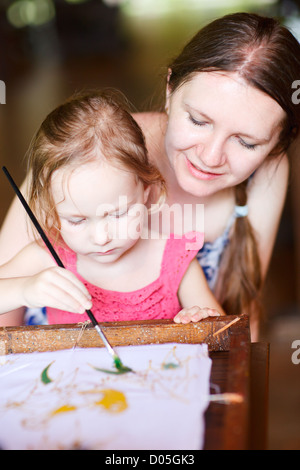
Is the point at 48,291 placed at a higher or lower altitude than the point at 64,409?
higher

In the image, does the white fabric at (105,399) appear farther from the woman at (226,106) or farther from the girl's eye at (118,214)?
the woman at (226,106)

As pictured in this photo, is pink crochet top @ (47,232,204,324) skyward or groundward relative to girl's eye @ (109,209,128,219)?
groundward

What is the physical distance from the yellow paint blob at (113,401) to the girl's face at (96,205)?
0.25 metres

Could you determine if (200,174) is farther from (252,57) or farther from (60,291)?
(60,291)

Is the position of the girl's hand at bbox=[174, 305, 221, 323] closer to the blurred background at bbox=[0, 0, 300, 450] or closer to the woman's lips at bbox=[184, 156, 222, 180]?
the woman's lips at bbox=[184, 156, 222, 180]

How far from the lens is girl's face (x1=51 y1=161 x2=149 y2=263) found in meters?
0.86

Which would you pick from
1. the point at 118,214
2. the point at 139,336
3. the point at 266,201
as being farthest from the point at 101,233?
the point at 266,201

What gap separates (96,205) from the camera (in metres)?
0.86

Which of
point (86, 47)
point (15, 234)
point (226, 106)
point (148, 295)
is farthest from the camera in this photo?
point (86, 47)

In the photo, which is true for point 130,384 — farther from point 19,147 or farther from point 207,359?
point 19,147

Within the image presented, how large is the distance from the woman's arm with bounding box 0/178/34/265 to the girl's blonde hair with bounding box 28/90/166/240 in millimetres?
235

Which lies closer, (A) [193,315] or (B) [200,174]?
(A) [193,315]

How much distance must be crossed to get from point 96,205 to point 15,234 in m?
0.40

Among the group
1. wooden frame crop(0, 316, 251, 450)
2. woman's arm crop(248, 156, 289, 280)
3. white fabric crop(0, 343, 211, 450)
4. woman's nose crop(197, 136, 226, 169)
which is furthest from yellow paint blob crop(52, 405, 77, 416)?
woman's arm crop(248, 156, 289, 280)
